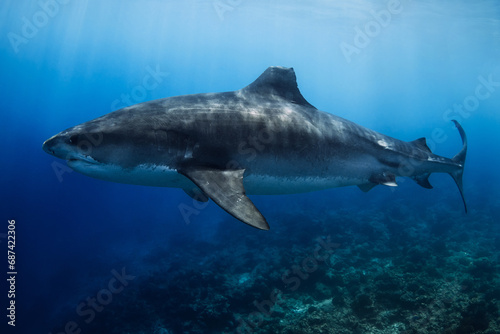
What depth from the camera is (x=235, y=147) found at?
4.64m

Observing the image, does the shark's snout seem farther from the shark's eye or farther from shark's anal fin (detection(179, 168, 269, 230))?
shark's anal fin (detection(179, 168, 269, 230))

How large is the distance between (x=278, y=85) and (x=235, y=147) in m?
2.13

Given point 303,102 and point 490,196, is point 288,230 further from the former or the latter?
point 490,196

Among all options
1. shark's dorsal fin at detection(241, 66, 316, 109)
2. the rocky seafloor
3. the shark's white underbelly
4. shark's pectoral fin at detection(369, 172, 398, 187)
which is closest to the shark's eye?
the shark's white underbelly

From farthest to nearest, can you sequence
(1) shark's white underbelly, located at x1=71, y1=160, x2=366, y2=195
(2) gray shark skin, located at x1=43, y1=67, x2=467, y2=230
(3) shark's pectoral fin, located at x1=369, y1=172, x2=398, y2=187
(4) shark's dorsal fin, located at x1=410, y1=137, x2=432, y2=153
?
1. (4) shark's dorsal fin, located at x1=410, y1=137, x2=432, y2=153
2. (3) shark's pectoral fin, located at x1=369, y1=172, x2=398, y2=187
3. (1) shark's white underbelly, located at x1=71, y1=160, x2=366, y2=195
4. (2) gray shark skin, located at x1=43, y1=67, x2=467, y2=230

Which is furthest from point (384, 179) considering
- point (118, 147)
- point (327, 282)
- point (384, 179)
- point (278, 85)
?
point (327, 282)

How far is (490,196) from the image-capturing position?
24453 mm

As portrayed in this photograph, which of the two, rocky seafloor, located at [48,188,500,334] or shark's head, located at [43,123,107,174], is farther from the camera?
rocky seafloor, located at [48,188,500,334]

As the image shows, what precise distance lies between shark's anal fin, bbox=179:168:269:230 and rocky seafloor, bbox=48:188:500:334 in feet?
19.3

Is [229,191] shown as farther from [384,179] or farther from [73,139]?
[384,179]

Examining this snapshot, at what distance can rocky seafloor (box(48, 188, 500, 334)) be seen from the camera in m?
7.87

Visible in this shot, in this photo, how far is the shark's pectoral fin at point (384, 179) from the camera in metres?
6.42

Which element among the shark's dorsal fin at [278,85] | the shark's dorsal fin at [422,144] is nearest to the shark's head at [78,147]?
the shark's dorsal fin at [278,85]

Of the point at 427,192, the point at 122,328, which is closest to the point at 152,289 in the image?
the point at 122,328
